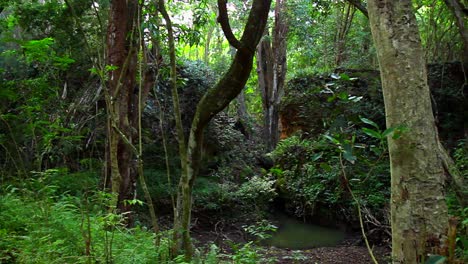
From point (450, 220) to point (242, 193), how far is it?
8.91m

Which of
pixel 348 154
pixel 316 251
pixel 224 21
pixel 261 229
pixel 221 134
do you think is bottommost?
pixel 316 251

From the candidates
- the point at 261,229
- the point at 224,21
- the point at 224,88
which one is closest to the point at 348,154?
the point at 224,88

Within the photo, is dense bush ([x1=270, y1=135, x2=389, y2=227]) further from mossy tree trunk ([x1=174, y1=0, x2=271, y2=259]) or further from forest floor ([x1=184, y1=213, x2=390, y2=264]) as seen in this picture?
mossy tree trunk ([x1=174, y1=0, x2=271, y2=259])

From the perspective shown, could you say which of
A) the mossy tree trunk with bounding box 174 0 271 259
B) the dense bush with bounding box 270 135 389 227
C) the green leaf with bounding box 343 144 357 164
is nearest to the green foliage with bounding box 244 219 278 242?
the mossy tree trunk with bounding box 174 0 271 259

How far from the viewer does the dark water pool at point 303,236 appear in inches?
342

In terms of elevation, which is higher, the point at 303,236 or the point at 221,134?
the point at 221,134

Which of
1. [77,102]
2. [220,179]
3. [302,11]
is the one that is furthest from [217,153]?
[302,11]

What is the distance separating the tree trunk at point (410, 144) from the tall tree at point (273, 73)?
1380cm

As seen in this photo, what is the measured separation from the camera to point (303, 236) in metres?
9.37

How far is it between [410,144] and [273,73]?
49.1 ft

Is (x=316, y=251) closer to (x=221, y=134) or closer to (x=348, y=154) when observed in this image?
(x=221, y=134)

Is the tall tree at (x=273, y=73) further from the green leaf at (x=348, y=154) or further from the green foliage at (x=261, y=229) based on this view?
the green leaf at (x=348, y=154)

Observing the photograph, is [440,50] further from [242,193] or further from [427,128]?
[427,128]

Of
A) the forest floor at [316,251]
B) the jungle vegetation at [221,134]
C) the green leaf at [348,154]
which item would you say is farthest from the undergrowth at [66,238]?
the forest floor at [316,251]
